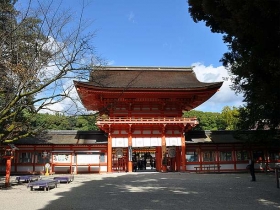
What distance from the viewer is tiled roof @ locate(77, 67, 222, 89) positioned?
927 inches

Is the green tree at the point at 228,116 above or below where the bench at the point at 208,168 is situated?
above

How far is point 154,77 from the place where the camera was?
26.3 meters

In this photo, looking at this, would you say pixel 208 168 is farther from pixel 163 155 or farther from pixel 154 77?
pixel 154 77

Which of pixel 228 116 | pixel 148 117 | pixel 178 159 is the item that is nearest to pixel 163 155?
pixel 178 159

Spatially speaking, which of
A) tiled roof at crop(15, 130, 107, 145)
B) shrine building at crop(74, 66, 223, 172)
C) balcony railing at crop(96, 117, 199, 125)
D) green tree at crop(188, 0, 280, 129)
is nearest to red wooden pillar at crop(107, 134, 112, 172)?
shrine building at crop(74, 66, 223, 172)

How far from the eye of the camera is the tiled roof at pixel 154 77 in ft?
77.3

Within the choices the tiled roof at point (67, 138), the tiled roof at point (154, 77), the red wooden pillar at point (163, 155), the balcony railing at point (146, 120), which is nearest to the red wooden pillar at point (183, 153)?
the red wooden pillar at point (163, 155)

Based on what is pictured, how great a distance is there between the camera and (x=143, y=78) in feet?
84.8

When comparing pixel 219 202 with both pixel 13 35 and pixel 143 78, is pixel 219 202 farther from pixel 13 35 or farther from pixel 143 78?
pixel 143 78

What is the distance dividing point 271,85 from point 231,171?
1695 centimetres

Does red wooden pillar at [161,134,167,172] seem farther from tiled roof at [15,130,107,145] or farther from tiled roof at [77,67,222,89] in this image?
tiled roof at [15,130,107,145]

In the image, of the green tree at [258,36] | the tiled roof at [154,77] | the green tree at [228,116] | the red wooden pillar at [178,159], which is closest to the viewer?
the green tree at [258,36]

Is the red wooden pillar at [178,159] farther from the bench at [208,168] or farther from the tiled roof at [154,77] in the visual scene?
the tiled roof at [154,77]

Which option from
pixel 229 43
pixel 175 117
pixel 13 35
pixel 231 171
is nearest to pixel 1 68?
pixel 13 35
